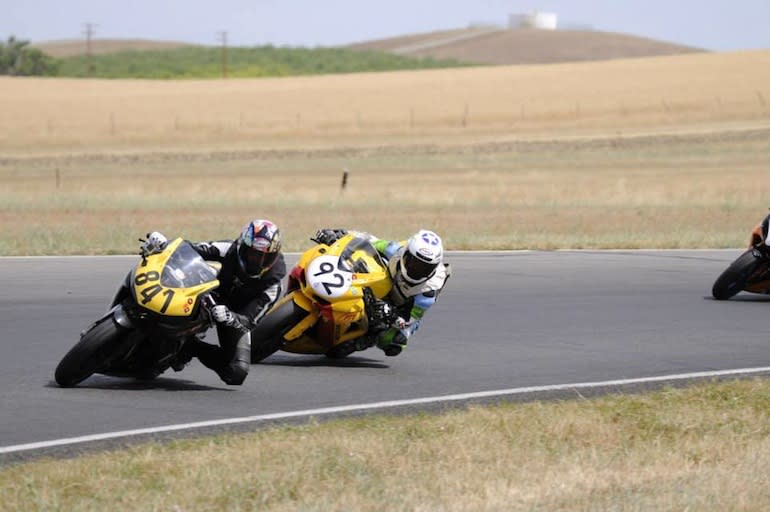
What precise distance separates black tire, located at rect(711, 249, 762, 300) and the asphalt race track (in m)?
0.17

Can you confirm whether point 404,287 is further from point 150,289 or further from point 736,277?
point 736,277

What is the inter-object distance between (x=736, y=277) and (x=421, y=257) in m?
5.82

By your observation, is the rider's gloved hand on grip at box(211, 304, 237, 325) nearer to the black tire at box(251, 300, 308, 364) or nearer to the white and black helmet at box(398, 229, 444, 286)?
the black tire at box(251, 300, 308, 364)

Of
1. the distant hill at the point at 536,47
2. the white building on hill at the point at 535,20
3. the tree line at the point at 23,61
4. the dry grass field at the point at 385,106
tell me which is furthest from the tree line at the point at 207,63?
the white building on hill at the point at 535,20

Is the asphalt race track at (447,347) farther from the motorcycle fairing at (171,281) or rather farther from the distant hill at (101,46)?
the distant hill at (101,46)

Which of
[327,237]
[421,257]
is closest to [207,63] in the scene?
[327,237]

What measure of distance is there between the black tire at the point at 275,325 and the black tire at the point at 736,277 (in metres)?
6.01

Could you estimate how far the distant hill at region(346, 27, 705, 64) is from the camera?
4779 inches

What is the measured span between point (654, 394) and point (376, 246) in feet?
7.83

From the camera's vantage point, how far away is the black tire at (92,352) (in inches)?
351

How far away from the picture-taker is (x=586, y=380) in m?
10.4

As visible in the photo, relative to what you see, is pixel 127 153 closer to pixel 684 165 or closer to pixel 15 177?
pixel 15 177

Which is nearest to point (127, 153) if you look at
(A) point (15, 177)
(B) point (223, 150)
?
(B) point (223, 150)

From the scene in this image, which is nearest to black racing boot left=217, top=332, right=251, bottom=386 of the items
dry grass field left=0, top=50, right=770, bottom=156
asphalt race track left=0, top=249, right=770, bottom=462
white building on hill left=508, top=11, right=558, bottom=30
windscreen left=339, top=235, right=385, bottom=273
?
asphalt race track left=0, top=249, right=770, bottom=462
